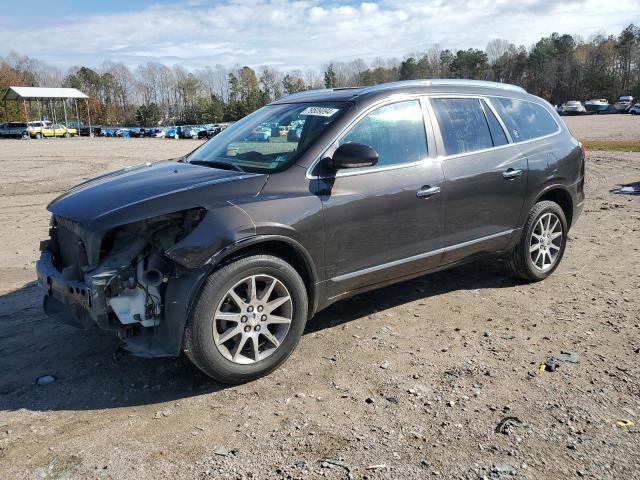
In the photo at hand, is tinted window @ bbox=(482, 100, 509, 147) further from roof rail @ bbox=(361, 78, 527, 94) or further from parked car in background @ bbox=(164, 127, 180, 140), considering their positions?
parked car in background @ bbox=(164, 127, 180, 140)

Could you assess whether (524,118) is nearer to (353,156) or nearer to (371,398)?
(353,156)

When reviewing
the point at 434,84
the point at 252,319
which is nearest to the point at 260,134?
the point at 434,84

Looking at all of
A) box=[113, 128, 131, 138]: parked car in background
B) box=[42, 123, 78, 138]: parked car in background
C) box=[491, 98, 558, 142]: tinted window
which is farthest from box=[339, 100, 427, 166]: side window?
box=[113, 128, 131, 138]: parked car in background

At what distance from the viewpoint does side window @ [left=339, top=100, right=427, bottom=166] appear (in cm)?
432

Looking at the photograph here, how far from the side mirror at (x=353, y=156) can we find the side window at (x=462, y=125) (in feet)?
3.47

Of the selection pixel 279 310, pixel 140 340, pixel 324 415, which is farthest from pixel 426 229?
pixel 140 340

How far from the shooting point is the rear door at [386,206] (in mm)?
4090

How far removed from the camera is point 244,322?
368 centimetres

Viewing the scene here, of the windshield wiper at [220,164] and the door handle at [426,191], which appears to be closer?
the windshield wiper at [220,164]

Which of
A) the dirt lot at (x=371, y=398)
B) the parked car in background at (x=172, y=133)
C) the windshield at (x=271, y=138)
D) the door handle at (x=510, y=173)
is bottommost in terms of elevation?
the dirt lot at (x=371, y=398)

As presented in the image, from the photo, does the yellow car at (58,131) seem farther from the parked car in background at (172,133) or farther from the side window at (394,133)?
the side window at (394,133)

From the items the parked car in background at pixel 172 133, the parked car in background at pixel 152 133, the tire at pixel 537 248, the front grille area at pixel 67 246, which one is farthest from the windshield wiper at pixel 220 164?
the parked car in background at pixel 152 133

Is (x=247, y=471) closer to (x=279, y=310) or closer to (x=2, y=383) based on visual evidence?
(x=279, y=310)

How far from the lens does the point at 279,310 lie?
3.87 meters
